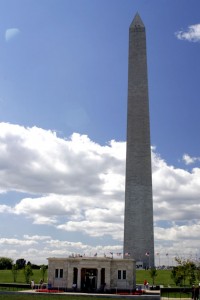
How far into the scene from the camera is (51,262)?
55.4 metres

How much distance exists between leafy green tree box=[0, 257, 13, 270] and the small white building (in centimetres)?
6553

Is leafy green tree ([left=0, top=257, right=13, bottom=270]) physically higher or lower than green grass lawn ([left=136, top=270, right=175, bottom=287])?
higher

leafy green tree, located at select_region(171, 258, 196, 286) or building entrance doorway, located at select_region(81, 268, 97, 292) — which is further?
leafy green tree, located at select_region(171, 258, 196, 286)

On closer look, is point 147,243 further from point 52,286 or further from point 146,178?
point 52,286

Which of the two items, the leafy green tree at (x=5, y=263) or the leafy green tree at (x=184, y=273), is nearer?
the leafy green tree at (x=184, y=273)

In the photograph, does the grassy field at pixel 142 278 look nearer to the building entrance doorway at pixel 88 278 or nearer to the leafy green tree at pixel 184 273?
the leafy green tree at pixel 184 273

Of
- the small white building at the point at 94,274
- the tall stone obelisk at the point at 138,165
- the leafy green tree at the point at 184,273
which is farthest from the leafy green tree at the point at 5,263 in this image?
the small white building at the point at 94,274

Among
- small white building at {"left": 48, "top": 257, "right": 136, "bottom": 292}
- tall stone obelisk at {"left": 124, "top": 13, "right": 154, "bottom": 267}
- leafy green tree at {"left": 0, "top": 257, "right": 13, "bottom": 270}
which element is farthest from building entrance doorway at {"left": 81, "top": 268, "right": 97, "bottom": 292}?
leafy green tree at {"left": 0, "top": 257, "right": 13, "bottom": 270}

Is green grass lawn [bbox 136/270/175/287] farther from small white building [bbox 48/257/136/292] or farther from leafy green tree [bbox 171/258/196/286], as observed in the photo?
small white building [bbox 48/257/136/292]

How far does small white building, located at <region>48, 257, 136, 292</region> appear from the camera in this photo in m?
53.1

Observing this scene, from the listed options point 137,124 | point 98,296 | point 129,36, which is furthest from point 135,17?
point 98,296

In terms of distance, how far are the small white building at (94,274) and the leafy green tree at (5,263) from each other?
6553cm

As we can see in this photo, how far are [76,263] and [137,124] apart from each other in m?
35.6

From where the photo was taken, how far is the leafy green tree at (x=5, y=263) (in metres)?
117
